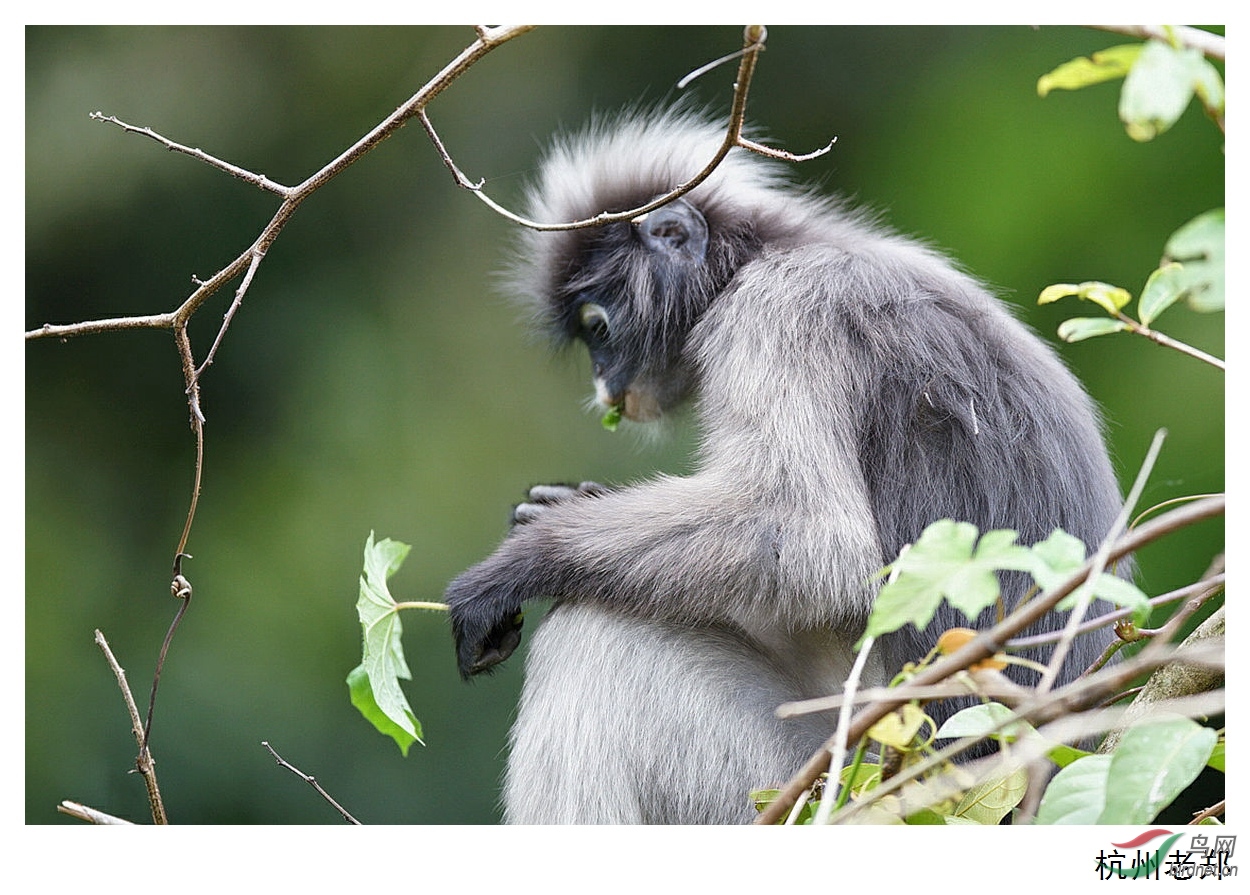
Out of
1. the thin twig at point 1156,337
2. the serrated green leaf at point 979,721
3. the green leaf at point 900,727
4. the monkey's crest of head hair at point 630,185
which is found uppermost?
the monkey's crest of head hair at point 630,185

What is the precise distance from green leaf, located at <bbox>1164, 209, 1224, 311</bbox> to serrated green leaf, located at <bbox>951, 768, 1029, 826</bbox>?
100cm

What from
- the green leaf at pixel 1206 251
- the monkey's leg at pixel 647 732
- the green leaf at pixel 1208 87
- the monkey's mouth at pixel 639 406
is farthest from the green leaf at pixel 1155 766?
the monkey's mouth at pixel 639 406

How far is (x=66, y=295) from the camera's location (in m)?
6.76

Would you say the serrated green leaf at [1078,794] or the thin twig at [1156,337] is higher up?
the thin twig at [1156,337]

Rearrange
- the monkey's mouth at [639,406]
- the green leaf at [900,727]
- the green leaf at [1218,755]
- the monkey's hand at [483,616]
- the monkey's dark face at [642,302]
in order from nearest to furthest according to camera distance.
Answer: the green leaf at [900,727] → the green leaf at [1218,755] → the monkey's hand at [483,616] → the monkey's dark face at [642,302] → the monkey's mouth at [639,406]

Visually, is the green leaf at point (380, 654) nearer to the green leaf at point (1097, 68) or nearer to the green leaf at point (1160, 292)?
the green leaf at point (1160, 292)

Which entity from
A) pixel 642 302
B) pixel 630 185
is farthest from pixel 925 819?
pixel 630 185

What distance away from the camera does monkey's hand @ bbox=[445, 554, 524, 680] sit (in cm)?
299

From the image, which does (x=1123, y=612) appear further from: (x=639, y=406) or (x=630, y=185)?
(x=630, y=185)

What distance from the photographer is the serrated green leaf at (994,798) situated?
7.23 ft

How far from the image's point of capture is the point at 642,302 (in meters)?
3.39

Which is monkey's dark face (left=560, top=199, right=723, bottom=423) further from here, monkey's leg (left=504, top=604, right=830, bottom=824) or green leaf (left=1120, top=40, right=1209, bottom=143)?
green leaf (left=1120, top=40, right=1209, bottom=143)

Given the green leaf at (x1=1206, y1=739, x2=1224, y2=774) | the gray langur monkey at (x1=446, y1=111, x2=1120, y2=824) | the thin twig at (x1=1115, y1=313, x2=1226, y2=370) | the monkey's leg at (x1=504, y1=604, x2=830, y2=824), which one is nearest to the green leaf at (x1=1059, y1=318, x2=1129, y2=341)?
the thin twig at (x1=1115, y1=313, x2=1226, y2=370)
